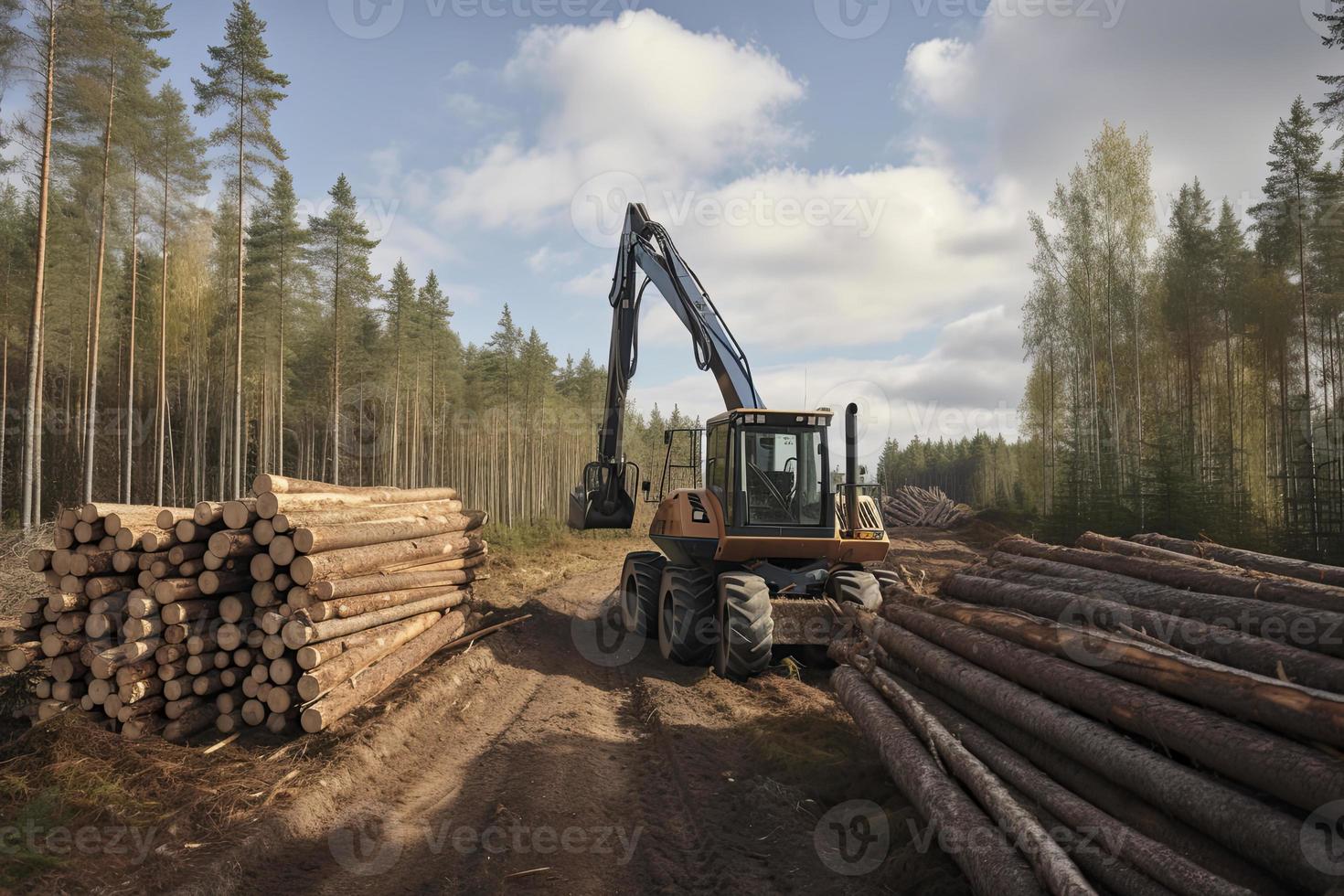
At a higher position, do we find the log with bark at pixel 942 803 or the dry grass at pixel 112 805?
the log with bark at pixel 942 803

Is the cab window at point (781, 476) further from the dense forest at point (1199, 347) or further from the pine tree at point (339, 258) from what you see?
the pine tree at point (339, 258)

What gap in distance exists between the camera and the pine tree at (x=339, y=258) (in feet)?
84.9

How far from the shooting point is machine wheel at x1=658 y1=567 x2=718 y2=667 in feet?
29.1

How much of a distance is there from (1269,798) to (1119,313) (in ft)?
84.5

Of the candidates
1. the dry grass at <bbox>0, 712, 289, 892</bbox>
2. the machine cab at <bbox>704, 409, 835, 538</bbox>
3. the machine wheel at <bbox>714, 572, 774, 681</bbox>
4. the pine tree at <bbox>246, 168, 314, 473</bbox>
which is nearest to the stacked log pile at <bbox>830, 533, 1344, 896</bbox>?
the machine wheel at <bbox>714, 572, 774, 681</bbox>

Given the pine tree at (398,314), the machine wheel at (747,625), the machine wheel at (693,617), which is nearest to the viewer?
the machine wheel at (747,625)

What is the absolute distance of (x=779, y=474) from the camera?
880 centimetres

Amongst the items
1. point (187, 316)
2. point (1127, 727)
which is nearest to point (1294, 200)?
point (1127, 727)

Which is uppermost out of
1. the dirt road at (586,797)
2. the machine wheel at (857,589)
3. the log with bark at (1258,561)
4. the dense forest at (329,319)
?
the dense forest at (329,319)

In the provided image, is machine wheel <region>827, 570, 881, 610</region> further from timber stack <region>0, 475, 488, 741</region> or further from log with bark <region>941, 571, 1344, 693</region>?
timber stack <region>0, 475, 488, 741</region>

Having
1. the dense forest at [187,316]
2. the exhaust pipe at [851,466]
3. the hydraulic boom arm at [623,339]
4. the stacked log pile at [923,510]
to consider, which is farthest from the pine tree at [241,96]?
the stacked log pile at [923,510]

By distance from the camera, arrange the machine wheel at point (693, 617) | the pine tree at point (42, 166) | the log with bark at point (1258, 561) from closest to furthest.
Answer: the log with bark at point (1258, 561)
the machine wheel at point (693, 617)
the pine tree at point (42, 166)

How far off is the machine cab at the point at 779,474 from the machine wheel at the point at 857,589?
1.92ft

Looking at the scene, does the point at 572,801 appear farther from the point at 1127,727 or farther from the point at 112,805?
the point at 1127,727
